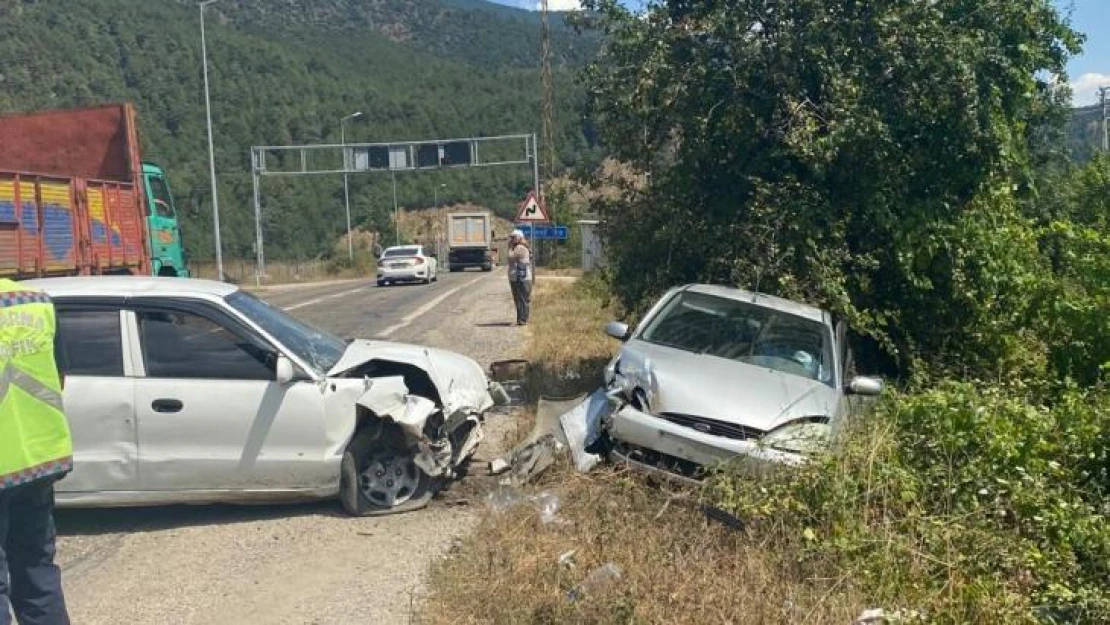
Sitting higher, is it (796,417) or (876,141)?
(876,141)

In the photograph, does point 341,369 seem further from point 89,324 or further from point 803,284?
point 803,284

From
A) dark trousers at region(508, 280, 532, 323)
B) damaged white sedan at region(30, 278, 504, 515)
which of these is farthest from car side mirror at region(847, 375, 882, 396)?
dark trousers at region(508, 280, 532, 323)

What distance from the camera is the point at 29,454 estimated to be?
4.05 meters

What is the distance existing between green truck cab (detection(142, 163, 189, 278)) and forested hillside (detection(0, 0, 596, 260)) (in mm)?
29933

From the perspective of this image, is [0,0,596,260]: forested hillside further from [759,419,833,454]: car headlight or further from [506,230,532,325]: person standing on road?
[759,419,833,454]: car headlight

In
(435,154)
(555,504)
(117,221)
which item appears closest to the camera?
(555,504)

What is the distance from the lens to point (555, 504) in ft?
20.0

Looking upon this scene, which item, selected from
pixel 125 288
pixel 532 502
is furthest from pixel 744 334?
pixel 125 288

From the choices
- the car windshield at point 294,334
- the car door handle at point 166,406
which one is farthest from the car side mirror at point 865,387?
the car door handle at point 166,406

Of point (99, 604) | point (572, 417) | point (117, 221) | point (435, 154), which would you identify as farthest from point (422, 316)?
point (435, 154)

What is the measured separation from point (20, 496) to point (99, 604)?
4.33 ft

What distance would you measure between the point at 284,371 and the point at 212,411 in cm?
52

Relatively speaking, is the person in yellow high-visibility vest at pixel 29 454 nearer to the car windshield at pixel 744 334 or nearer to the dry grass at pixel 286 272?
the car windshield at pixel 744 334

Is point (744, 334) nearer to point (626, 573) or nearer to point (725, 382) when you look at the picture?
point (725, 382)
